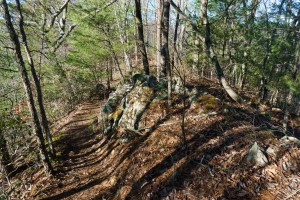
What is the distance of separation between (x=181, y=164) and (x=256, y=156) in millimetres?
1321

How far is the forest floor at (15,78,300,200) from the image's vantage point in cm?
324

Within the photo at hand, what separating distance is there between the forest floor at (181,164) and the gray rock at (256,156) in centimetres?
9

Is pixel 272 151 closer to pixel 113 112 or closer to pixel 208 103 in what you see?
pixel 208 103

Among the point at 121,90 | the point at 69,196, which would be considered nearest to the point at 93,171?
the point at 69,196

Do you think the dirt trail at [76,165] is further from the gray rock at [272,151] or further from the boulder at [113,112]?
the gray rock at [272,151]

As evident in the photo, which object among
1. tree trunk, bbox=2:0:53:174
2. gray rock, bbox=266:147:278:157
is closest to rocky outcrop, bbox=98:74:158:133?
tree trunk, bbox=2:0:53:174

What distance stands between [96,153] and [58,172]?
123 cm

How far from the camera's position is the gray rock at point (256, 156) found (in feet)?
11.3

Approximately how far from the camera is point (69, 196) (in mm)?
4984

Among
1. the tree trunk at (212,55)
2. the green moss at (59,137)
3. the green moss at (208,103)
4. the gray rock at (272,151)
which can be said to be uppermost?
the tree trunk at (212,55)

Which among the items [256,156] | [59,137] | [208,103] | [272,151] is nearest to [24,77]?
[59,137]

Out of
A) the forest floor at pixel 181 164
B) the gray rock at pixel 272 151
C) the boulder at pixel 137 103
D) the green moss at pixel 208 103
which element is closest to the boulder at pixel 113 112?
the boulder at pixel 137 103

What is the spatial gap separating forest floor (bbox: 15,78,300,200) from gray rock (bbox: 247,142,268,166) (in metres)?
0.09

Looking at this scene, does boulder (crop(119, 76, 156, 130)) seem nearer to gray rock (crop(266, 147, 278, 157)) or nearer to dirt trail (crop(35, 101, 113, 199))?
dirt trail (crop(35, 101, 113, 199))
